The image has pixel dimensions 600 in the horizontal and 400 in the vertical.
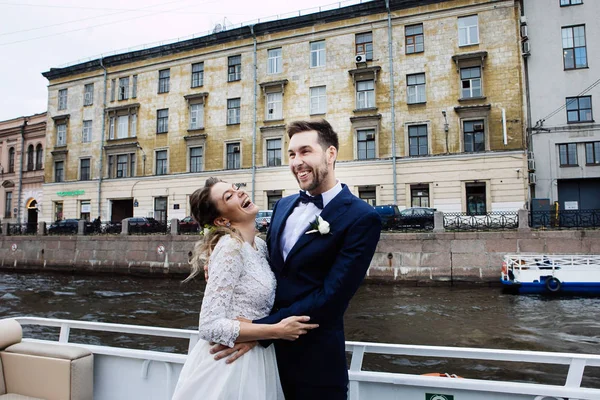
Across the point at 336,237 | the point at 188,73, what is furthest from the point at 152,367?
the point at 188,73

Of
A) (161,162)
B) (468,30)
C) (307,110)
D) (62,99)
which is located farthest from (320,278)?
(62,99)

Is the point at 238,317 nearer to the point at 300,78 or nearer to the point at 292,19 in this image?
the point at 300,78

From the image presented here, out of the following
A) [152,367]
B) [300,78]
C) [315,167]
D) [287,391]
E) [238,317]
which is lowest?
[152,367]

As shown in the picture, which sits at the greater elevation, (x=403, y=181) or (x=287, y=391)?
(x=403, y=181)

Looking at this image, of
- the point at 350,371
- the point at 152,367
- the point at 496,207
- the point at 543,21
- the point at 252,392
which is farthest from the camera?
the point at 543,21

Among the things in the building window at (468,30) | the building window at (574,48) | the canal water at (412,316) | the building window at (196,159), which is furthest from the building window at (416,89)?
the building window at (196,159)

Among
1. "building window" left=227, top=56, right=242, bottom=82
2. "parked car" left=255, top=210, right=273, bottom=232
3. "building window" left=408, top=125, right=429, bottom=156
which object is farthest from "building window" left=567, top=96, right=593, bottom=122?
"building window" left=227, top=56, right=242, bottom=82

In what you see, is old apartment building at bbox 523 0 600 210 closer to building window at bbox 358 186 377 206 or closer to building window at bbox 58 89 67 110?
building window at bbox 358 186 377 206

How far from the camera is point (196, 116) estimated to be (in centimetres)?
2934

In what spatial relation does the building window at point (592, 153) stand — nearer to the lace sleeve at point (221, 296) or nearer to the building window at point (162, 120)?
the lace sleeve at point (221, 296)

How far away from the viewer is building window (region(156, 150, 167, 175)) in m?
29.8

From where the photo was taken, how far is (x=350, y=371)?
8.19 feet

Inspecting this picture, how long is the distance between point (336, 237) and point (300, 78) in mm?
26141

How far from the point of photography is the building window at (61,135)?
33.4m
